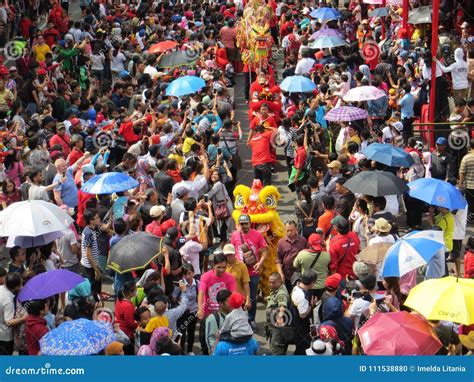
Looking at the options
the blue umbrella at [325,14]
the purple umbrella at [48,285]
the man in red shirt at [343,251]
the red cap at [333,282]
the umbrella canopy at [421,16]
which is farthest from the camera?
the blue umbrella at [325,14]

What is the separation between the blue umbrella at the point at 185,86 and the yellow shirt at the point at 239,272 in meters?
6.30

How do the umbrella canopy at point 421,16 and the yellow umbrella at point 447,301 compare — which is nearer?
the yellow umbrella at point 447,301

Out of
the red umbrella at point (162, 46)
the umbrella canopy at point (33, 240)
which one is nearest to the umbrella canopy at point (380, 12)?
the red umbrella at point (162, 46)

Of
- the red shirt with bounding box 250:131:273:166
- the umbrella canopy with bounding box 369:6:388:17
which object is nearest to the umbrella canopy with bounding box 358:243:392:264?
the red shirt with bounding box 250:131:273:166

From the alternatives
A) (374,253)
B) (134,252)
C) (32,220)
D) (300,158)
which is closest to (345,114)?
(300,158)

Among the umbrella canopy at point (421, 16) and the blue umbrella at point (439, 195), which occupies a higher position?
the umbrella canopy at point (421, 16)

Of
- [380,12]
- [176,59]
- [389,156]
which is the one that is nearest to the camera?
[389,156]

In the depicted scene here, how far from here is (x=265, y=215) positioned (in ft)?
40.9

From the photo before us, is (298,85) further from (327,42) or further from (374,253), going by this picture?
(374,253)

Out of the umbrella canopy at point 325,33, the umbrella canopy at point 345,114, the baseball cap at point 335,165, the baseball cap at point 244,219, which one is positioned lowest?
the baseball cap at point 244,219

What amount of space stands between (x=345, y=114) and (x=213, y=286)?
5.86m

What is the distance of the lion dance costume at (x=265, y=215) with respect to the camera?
12.5m

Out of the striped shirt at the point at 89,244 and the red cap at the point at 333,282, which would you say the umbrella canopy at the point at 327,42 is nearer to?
the striped shirt at the point at 89,244

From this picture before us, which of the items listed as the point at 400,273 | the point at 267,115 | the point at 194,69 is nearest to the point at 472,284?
the point at 400,273
